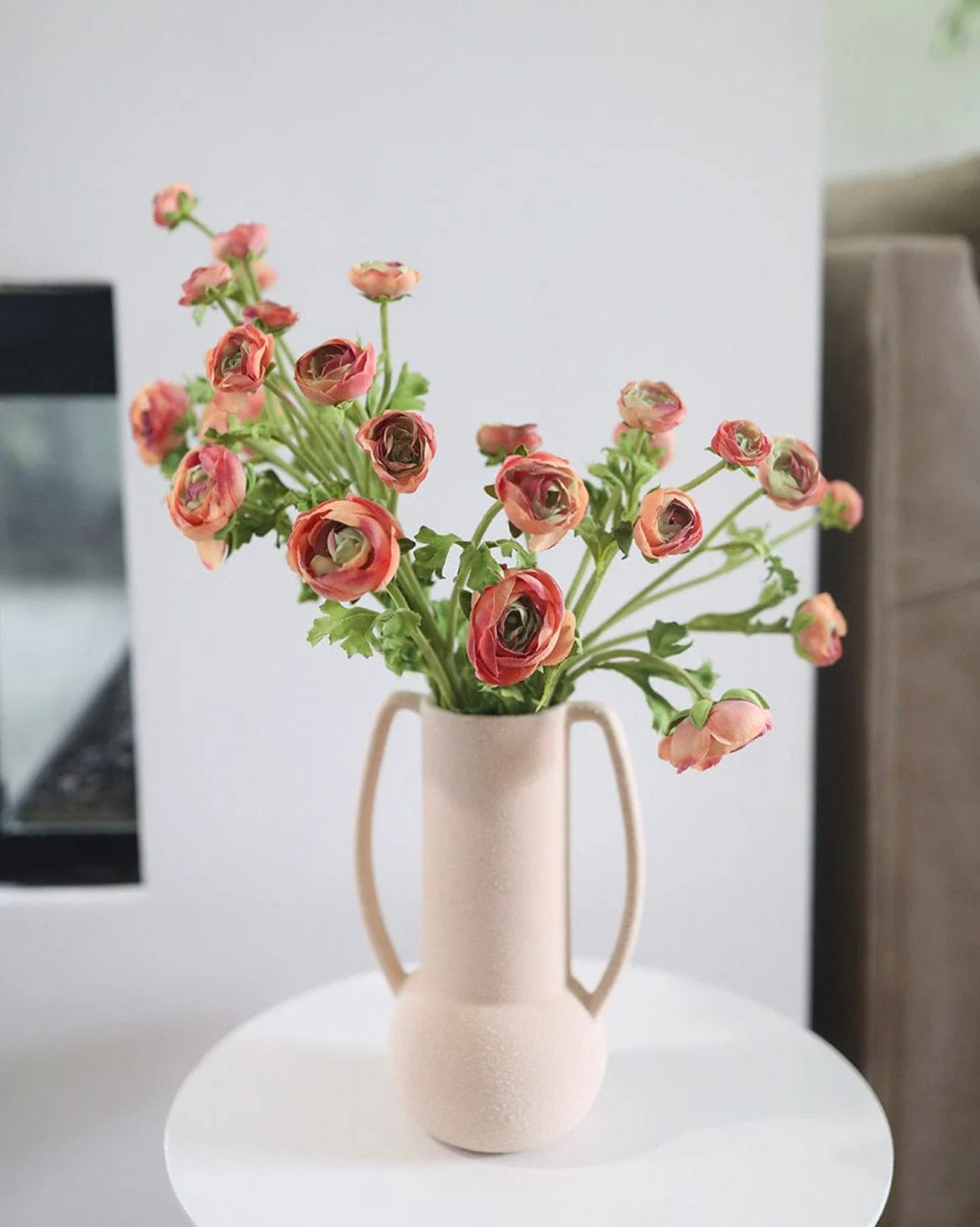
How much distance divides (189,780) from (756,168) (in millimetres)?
789

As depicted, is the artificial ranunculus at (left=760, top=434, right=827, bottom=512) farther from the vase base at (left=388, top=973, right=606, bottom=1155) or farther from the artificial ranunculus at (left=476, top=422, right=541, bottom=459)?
the vase base at (left=388, top=973, right=606, bottom=1155)

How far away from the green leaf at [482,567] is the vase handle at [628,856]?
0.16m

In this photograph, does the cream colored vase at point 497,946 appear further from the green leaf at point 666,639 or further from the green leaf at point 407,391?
the green leaf at point 407,391

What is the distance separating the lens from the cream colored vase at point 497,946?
2.58 feet

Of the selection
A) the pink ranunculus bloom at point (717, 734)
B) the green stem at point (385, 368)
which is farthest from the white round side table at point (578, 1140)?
the green stem at point (385, 368)

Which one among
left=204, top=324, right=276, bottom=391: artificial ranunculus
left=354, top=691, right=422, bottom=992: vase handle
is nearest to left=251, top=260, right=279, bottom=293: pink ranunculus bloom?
left=204, top=324, right=276, bottom=391: artificial ranunculus

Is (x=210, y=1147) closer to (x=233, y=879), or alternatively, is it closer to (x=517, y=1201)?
(x=517, y=1201)

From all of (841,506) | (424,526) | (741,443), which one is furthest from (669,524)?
(841,506)

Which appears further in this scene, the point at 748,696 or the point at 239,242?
the point at 239,242

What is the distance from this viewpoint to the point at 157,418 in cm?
84

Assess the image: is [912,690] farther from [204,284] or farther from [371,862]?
[204,284]

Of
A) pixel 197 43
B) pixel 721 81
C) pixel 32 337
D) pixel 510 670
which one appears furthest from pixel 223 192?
pixel 510 670

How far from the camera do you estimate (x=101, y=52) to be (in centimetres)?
105

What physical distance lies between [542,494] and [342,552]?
0.37 ft
